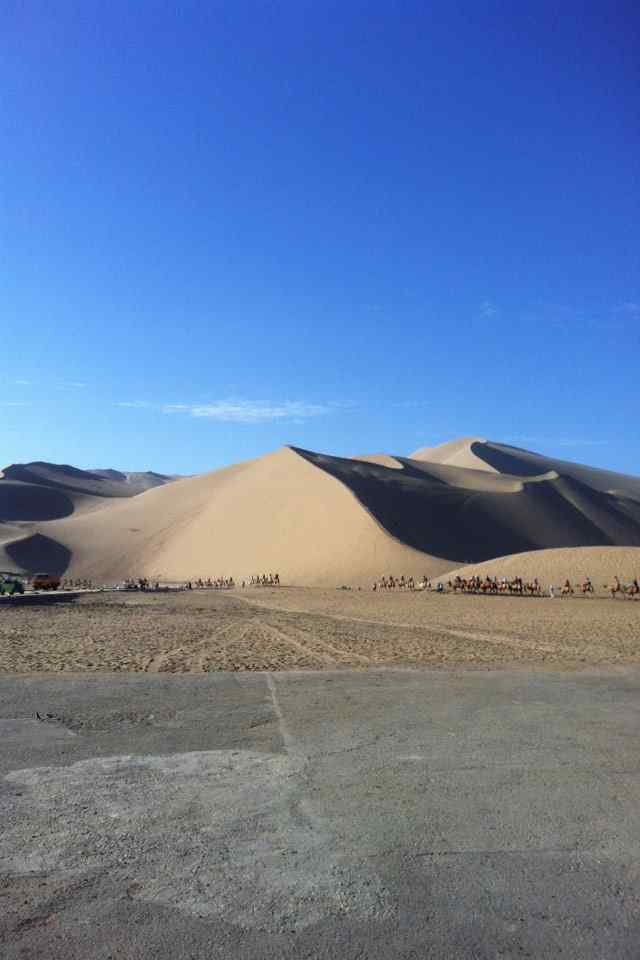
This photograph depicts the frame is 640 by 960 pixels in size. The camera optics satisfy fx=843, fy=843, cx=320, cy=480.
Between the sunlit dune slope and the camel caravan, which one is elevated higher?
the sunlit dune slope

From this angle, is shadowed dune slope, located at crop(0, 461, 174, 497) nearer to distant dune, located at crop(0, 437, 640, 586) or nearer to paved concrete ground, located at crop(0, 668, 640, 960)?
distant dune, located at crop(0, 437, 640, 586)

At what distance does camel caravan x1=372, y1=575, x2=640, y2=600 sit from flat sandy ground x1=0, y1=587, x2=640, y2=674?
3815 mm

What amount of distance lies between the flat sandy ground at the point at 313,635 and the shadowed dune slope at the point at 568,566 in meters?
7.03

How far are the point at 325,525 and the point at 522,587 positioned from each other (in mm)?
27435

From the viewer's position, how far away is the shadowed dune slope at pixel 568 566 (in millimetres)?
42844

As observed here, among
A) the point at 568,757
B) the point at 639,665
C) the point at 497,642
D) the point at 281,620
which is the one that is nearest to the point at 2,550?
the point at 281,620

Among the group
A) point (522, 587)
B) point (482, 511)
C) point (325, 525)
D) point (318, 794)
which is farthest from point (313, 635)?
point (482, 511)

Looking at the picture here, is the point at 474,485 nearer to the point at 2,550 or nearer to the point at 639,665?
the point at 2,550

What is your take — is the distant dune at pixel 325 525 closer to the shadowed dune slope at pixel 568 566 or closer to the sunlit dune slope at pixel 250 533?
the sunlit dune slope at pixel 250 533

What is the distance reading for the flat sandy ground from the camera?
15.1 metres

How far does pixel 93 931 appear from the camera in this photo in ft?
13.4

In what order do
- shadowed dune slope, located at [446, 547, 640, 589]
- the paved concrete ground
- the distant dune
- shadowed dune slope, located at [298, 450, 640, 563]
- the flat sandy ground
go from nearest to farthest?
the paved concrete ground
the flat sandy ground
shadowed dune slope, located at [446, 547, 640, 589]
the distant dune
shadowed dune slope, located at [298, 450, 640, 563]

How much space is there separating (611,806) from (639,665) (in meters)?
9.20

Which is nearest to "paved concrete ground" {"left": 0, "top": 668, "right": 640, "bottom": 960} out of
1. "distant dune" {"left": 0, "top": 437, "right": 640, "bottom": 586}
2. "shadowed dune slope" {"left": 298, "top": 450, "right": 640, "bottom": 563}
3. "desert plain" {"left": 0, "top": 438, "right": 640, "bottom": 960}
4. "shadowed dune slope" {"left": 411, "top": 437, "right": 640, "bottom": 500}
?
"desert plain" {"left": 0, "top": 438, "right": 640, "bottom": 960}
